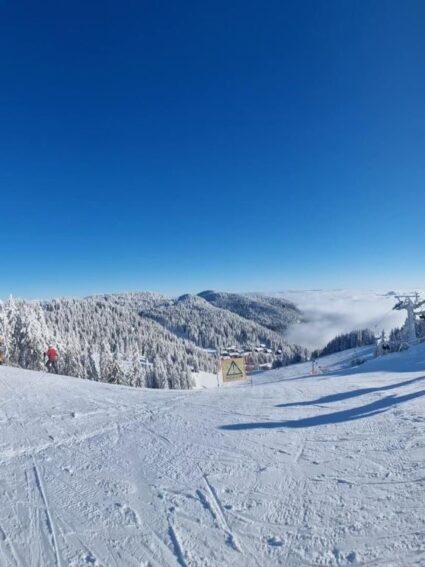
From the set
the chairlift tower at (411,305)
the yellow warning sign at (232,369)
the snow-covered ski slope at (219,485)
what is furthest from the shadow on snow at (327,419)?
the chairlift tower at (411,305)

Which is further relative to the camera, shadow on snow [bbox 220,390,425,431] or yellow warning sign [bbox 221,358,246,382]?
yellow warning sign [bbox 221,358,246,382]

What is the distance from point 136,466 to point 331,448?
310 centimetres

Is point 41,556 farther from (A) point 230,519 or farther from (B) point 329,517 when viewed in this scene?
(B) point 329,517

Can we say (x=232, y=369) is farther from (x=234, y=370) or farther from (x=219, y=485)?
(x=219, y=485)

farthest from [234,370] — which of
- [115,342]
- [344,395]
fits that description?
[115,342]

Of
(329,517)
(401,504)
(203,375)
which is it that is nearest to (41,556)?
(329,517)

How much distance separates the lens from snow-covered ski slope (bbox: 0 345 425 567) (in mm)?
3246

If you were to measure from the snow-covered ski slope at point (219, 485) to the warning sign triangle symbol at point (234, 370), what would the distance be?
23.3 feet

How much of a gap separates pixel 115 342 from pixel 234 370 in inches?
3061

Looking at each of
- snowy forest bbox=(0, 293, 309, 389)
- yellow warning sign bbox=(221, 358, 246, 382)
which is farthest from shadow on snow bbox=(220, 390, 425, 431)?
snowy forest bbox=(0, 293, 309, 389)

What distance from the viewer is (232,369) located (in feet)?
50.6

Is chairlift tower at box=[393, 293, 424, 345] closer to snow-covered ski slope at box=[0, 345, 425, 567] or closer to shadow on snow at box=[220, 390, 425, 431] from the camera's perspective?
snow-covered ski slope at box=[0, 345, 425, 567]

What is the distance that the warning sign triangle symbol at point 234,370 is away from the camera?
15.3 m

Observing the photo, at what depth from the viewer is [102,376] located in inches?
1442
